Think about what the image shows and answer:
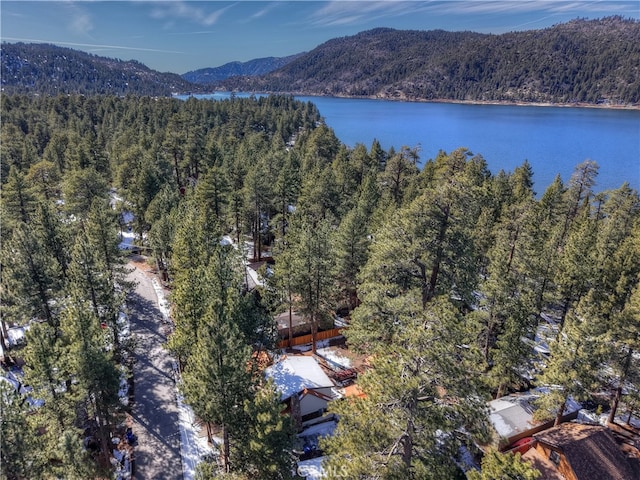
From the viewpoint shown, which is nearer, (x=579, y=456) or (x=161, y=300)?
(x=579, y=456)

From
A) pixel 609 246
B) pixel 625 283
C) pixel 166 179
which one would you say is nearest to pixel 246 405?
pixel 625 283

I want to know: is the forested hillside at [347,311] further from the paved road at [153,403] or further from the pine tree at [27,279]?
the paved road at [153,403]

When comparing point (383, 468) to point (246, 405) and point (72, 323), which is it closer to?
point (246, 405)

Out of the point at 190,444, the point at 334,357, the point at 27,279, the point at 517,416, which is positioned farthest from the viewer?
the point at 334,357

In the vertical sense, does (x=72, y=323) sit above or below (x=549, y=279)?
above

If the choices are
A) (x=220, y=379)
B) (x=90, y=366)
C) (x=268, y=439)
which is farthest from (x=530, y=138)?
(x=90, y=366)

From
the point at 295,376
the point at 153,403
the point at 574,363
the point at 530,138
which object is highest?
the point at 530,138

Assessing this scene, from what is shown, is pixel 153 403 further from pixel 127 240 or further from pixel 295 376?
pixel 127 240

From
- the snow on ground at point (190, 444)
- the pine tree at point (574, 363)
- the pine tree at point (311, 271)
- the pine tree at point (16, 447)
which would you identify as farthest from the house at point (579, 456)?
the pine tree at point (16, 447)
